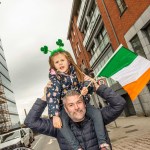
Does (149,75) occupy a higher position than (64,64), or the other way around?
(64,64)

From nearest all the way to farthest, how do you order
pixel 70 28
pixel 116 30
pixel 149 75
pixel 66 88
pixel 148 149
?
A: pixel 66 88, pixel 149 75, pixel 148 149, pixel 116 30, pixel 70 28

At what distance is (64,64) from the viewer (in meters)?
3.39

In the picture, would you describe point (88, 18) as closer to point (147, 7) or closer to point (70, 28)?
point (70, 28)

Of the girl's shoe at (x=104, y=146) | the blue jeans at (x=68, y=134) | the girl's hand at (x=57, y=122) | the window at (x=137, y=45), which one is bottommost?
the girl's shoe at (x=104, y=146)

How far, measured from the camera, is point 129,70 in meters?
4.31

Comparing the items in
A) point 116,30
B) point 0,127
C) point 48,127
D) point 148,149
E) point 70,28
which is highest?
point 70,28

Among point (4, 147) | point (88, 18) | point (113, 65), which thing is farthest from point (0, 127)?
point (113, 65)

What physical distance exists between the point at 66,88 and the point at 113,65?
1.31 meters

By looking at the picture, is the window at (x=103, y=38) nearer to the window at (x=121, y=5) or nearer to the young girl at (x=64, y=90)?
the window at (x=121, y=5)

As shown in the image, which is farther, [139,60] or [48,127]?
[139,60]

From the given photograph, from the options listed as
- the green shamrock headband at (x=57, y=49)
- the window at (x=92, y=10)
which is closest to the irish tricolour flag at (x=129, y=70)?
the green shamrock headband at (x=57, y=49)

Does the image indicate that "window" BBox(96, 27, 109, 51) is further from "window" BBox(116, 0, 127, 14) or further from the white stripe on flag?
the white stripe on flag

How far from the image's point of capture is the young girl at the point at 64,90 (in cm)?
280

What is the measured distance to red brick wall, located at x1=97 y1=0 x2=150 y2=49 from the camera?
45.6 ft
